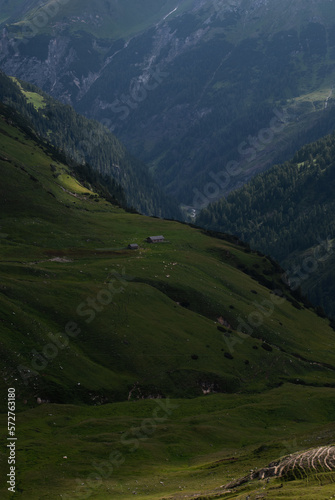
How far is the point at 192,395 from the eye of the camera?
89.3m

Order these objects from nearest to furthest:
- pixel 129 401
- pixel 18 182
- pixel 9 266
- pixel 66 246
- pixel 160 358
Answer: pixel 129 401, pixel 160 358, pixel 9 266, pixel 66 246, pixel 18 182

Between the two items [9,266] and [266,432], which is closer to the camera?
[266,432]

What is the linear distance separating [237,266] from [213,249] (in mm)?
8537

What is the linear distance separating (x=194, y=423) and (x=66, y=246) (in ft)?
221

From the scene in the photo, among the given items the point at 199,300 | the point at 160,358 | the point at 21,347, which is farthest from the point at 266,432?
the point at 199,300

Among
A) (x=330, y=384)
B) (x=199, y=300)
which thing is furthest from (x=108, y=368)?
(x=330, y=384)

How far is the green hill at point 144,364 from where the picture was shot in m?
56.6

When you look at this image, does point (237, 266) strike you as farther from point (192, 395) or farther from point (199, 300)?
point (192, 395)

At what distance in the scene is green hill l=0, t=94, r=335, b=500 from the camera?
56.6m

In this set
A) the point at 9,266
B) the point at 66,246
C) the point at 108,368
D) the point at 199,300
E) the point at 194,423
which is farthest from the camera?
the point at 66,246

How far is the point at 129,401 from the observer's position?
7988 cm

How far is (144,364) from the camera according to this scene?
8956 centimetres

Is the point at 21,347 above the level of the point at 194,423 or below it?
above

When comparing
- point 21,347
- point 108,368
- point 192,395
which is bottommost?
point 192,395
